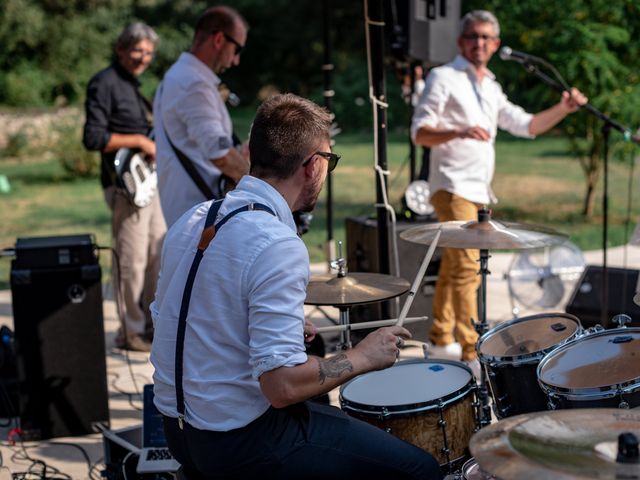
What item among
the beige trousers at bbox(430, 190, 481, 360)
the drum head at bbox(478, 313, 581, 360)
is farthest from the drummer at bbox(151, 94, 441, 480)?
the beige trousers at bbox(430, 190, 481, 360)

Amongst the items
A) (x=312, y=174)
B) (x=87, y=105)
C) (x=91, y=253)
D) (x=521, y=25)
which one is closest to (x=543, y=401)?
(x=312, y=174)

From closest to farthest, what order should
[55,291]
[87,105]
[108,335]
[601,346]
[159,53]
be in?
[601,346] < [55,291] < [87,105] < [108,335] < [159,53]

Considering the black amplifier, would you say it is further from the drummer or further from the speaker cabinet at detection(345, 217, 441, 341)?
the drummer

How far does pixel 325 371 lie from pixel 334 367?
43 mm

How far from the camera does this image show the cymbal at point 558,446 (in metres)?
→ 1.86

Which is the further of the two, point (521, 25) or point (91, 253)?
point (521, 25)

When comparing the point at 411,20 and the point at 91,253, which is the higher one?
the point at 411,20

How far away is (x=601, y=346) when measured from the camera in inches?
120

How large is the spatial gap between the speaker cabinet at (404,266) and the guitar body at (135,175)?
4.51ft

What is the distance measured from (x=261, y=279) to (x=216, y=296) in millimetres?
153

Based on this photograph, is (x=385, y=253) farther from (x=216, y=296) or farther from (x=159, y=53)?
(x=159, y=53)

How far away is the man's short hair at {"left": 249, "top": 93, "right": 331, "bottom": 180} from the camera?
248 cm

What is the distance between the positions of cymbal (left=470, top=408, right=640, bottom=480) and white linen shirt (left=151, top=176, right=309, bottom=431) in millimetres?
546

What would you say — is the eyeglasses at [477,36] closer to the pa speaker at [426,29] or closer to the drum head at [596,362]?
the pa speaker at [426,29]
